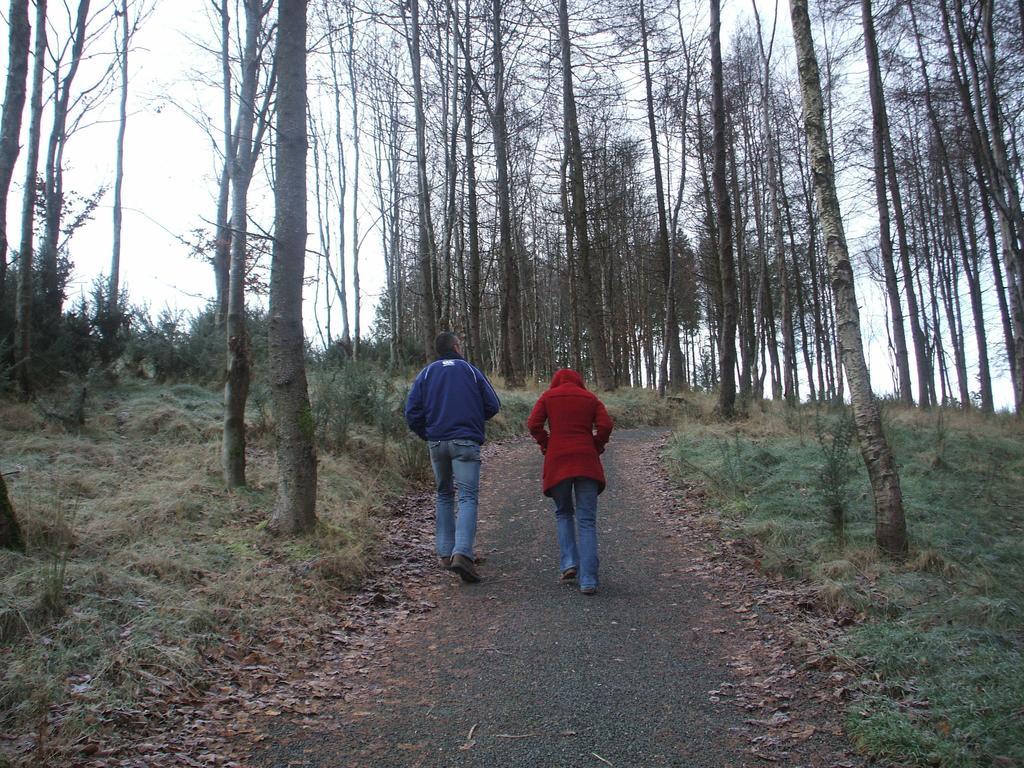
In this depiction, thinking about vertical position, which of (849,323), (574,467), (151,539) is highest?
(849,323)

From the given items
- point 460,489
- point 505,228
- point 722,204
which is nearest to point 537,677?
point 460,489

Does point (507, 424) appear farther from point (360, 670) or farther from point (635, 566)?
point (360, 670)

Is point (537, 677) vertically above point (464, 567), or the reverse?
point (464, 567)

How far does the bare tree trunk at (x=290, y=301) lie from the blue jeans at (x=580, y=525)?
2.53 meters

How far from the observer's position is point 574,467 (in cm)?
608

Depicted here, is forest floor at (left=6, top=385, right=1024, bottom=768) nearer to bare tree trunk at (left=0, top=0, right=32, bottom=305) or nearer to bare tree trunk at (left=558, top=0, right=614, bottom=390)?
bare tree trunk at (left=0, top=0, right=32, bottom=305)

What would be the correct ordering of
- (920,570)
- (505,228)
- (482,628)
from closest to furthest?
(482,628), (920,570), (505,228)

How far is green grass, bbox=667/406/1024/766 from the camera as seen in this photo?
11.2ft

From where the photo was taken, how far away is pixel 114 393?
36.2 feet

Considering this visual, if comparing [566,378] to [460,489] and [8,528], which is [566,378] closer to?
[460,489]

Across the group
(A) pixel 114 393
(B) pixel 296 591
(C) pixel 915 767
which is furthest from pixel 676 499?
(A) pixel 114 393

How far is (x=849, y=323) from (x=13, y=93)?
1121cm

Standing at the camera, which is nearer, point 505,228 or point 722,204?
point 722,204

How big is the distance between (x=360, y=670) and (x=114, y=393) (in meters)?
8.64
